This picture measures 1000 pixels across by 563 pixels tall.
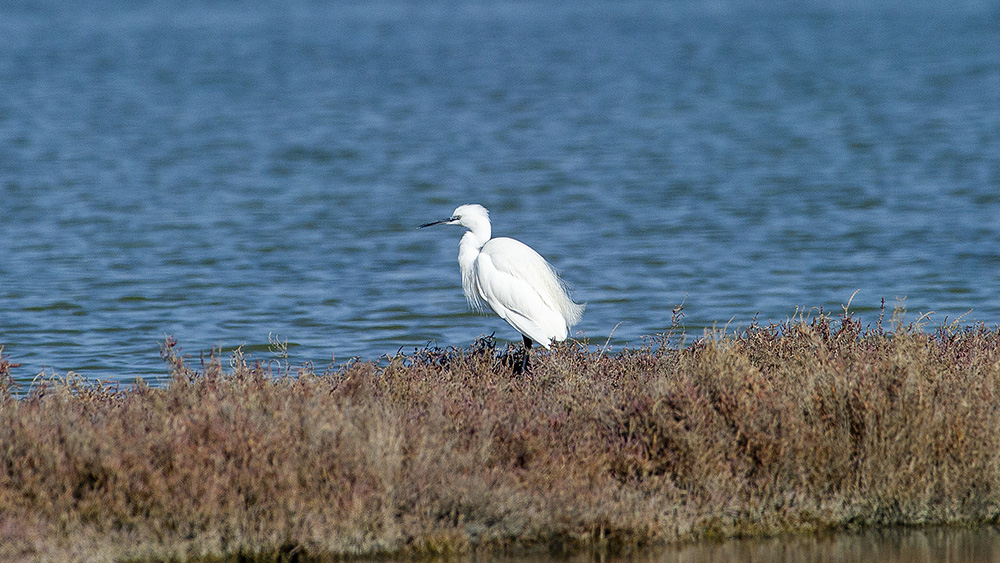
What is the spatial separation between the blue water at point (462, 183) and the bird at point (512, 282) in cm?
188

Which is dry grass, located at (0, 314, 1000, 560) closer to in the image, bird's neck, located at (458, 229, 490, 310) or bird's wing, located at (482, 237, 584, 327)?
bird's wing, located at (482, 237, 584, 327)

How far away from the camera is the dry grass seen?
17.3 feet

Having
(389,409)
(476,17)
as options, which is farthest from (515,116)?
(476,17)

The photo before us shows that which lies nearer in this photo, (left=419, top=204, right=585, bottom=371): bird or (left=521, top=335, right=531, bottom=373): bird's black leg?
(left=521, top=335, right=531, bottom=373): bird's black leg

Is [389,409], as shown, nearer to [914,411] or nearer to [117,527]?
[117,527]

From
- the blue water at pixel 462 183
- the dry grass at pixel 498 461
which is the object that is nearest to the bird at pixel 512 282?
the dry grass at pixel 498 461

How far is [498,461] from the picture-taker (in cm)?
578

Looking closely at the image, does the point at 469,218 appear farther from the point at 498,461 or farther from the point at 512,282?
the point at 498,461

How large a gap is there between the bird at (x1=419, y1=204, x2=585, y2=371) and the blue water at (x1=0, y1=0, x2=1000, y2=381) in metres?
1.88

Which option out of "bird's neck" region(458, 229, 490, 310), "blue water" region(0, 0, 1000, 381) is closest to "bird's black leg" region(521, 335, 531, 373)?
→ "bird's neck" region(458, 229, 490, 310)

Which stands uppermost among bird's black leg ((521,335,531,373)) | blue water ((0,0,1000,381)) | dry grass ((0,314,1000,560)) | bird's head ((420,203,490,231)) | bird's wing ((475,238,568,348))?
blue water ((0,0,1000,381))

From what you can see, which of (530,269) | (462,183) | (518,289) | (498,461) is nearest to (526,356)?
(518,289)

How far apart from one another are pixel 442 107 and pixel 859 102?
405 inches

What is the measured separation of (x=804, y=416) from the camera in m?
5.98
